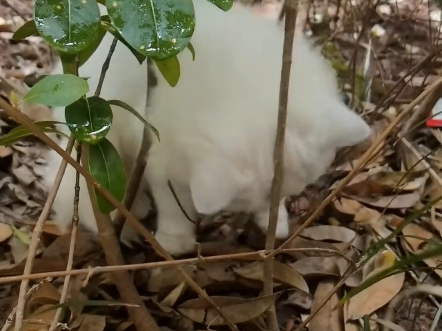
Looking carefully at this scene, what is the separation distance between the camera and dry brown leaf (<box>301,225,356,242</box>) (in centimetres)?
117

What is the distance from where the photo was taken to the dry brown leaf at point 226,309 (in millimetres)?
935

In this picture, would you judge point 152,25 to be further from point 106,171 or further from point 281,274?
point 281,274

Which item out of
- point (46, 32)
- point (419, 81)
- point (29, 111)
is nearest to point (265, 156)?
point (46, 32)

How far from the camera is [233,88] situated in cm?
99

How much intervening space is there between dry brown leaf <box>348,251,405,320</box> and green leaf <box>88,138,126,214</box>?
50cm

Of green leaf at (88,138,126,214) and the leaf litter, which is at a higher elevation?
green leaf at (88,138,126,214)

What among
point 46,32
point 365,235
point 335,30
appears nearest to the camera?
point 46,32

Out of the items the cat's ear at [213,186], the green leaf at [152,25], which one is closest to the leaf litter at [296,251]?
the cat's ear at [213,186]

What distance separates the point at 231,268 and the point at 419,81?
854 mm

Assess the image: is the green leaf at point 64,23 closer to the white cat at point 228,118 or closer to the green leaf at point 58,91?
the green leaf at point 58,91

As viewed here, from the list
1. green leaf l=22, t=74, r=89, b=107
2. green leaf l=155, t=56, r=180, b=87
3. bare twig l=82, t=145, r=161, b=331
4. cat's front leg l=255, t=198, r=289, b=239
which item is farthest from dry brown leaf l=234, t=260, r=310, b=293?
green leaf l=22, t=74, r=89, b=107

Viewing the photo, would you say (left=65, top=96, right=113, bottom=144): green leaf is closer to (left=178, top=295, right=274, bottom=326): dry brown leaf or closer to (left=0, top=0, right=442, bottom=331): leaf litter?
(left=0, top=0, right=442, bottom=331): leaf litter

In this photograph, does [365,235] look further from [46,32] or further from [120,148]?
[46,32]

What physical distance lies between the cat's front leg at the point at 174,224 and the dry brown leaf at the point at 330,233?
0.75 feet
